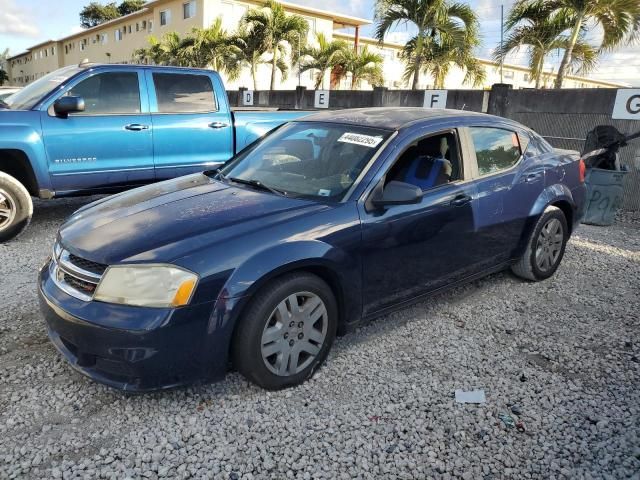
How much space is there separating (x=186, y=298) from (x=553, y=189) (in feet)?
11.6

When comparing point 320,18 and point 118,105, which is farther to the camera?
point 320,18

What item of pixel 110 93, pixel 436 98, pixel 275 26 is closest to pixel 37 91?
pixel 110 93

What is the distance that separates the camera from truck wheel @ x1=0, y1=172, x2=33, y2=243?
536cm

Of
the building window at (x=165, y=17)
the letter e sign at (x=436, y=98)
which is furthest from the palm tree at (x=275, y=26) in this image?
the building window at (x=165, y=17)

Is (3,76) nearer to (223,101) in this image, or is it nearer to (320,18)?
(320,18)

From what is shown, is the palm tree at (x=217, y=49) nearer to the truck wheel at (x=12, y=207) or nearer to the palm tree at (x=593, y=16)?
the palm tree at (x=593, y=16)

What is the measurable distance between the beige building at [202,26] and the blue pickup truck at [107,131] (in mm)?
12845

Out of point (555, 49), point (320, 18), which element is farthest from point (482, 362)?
point (320, 18)

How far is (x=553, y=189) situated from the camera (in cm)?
458

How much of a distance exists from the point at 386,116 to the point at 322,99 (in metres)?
10.5

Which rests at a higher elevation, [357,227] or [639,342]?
[357,227]

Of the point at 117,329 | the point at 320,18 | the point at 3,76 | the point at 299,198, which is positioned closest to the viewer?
the point at 117,329

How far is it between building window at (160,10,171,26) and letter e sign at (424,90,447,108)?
1181 inches

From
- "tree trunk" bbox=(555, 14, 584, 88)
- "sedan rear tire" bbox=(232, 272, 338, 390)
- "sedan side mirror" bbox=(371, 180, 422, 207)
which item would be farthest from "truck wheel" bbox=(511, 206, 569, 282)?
"tree trunk" bbox=(555, 14, 584, 88)
